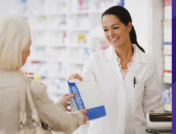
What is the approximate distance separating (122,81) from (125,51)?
12.7 inches

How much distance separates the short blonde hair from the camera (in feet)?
4.21

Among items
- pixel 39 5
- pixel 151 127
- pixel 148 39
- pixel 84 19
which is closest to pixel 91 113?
pixel 151 127

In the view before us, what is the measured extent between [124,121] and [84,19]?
16.0 ft

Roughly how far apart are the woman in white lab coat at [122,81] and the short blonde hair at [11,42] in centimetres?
95

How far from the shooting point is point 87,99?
69.4 inches

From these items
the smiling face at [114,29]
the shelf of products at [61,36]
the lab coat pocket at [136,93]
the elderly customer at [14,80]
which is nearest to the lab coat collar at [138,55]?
the smiling face at [114,29]

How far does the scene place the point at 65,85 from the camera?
7.11 metres

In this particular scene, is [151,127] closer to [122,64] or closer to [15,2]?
[122,64]

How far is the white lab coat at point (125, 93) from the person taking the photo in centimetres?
207

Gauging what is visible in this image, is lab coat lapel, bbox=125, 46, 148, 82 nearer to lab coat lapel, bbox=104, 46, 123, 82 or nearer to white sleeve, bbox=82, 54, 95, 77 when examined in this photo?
lab coat lapel, bbox=104, 46, 123, 82

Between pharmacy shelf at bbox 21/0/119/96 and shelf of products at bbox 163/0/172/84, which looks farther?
pharmacy shelf at bbox 21/0/119/96

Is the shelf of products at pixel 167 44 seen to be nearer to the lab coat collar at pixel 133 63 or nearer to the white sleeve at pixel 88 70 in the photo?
the lab coat collar at pixel 133 63

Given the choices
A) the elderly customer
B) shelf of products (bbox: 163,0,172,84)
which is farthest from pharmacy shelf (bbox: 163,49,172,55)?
the elderly customer

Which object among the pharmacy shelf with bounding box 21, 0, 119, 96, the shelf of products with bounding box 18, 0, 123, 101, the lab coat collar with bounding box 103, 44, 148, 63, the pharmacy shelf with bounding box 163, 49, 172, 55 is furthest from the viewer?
the pharmacy shelf with bounding box 21, 0, 119, 96
